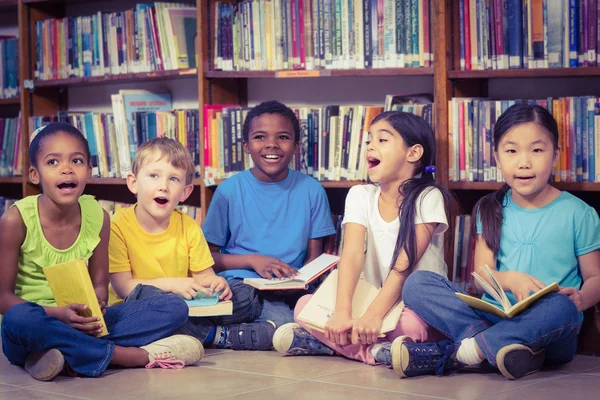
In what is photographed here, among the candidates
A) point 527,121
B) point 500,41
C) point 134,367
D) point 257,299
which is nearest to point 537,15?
point 500,41

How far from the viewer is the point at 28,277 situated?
2.51 metres

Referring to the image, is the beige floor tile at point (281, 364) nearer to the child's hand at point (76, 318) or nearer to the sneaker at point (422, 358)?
the sneaker at point (422, 358)

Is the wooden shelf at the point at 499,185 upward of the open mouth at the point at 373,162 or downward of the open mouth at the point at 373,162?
downward

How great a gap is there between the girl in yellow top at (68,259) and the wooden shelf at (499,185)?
1.02 m

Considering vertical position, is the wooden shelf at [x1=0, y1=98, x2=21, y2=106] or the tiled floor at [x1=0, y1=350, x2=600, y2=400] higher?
the wooden shelf at [x1=0, y1=98, x2=21, y2=106]

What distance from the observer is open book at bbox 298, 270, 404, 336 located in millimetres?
2484

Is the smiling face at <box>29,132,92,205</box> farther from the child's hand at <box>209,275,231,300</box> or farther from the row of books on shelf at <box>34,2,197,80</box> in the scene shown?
the row of books on shelf at <box>34,2,197,80</box>

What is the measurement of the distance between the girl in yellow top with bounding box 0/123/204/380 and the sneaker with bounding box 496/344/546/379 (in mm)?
836

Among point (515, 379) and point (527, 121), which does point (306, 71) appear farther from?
point (515, 379)

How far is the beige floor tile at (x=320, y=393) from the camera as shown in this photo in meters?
2.07

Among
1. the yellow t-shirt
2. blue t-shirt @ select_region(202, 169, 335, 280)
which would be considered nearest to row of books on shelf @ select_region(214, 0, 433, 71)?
blue t-shirt @ select_region(202, 169, 335, 280)

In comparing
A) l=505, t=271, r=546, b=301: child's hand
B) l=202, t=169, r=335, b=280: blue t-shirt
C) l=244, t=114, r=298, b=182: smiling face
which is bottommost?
l=505, t=271, r=546, b=301: child's hand

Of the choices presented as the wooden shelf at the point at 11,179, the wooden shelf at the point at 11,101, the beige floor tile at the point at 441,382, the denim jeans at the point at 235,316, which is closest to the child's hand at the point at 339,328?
the beige floor tile at the point at 441,382

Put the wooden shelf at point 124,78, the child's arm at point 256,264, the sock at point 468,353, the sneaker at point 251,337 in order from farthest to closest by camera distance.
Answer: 1. the wooden shelf at point 124,78
2. the child's arm at point 256,264
3. the sneaker at point 251,337
4. the sock at point 468,353
